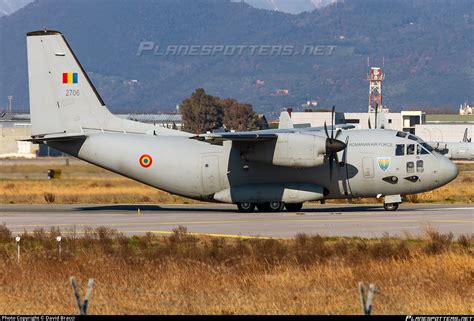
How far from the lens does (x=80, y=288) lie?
23781 mm

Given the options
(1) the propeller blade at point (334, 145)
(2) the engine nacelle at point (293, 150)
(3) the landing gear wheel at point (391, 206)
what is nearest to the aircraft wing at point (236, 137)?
(2) the engine nacelle at point (293, 150)

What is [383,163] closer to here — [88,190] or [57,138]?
[57,138]

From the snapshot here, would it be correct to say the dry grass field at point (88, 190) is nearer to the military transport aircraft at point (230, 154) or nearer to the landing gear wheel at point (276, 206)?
the military transport aircraft at point (230, 154)

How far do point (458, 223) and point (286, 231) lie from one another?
7.25m

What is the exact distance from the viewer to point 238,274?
82.7ft

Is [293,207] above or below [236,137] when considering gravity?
below

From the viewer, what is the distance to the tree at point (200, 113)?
593 ft

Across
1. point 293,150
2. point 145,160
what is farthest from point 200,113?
point 293,150

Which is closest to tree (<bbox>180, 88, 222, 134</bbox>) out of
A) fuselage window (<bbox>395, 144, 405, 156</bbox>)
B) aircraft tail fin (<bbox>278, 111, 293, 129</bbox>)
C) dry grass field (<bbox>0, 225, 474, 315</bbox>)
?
aircraft tail fin (<bbox>278, 111, 293, 129</bbox>)

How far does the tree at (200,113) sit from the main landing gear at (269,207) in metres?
132

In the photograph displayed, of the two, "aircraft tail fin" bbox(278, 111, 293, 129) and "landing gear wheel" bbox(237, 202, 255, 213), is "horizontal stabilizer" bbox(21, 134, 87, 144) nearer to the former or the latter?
"landing gear wheel" bbox(237, 202, 255, 213)

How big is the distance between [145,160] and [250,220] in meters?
6.75

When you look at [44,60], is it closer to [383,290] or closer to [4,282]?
[4,282]

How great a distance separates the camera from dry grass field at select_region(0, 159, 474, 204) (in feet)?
186
